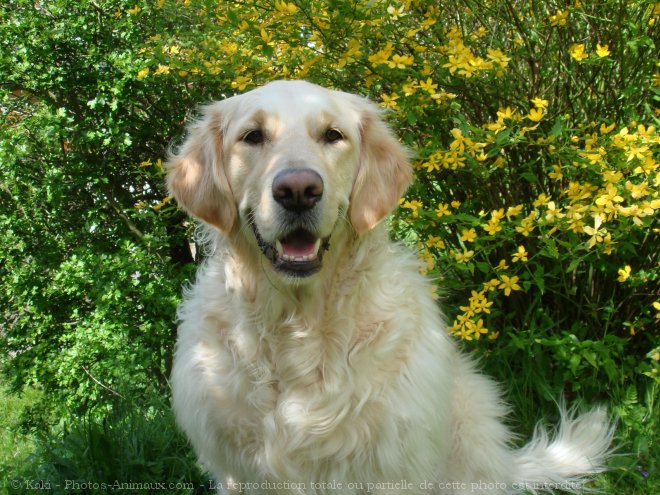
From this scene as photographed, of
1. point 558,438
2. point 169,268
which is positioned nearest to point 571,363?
point 558,438

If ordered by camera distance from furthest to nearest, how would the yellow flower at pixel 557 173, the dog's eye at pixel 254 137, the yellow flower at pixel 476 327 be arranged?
the yellow flower at pixel 476 327, the yellow flower at pixel 557 173, the dog's eye at pixel 254 137

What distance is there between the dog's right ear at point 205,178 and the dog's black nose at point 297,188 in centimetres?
35

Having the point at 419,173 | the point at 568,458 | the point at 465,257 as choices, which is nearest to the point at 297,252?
the point at 465,257

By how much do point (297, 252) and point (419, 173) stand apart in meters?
1.24

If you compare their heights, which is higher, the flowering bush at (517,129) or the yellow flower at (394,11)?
the yellow flower at (394,11)

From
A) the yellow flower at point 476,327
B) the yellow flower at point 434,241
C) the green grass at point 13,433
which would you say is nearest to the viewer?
the yellow flower at point 476,327

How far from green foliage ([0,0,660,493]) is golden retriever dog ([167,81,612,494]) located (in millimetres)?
454

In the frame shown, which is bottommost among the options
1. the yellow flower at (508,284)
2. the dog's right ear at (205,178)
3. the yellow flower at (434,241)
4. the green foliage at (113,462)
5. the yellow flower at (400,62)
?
the green foliage at (113,462)

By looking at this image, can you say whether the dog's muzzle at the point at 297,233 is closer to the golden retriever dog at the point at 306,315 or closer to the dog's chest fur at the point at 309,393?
the golden retriever dog at the point at 306,315

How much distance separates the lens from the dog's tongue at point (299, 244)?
215 cm

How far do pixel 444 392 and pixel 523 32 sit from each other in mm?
1674

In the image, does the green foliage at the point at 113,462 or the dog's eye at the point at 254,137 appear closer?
the dog's eye at the point at 254,137

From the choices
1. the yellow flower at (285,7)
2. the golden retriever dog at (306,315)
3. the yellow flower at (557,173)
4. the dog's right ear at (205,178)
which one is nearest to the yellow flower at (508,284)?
the golden retriever dog at (306,315)

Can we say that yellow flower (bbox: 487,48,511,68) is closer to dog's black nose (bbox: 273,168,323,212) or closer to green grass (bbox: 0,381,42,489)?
dog's black nose (bbox: 273,168,323,212)
